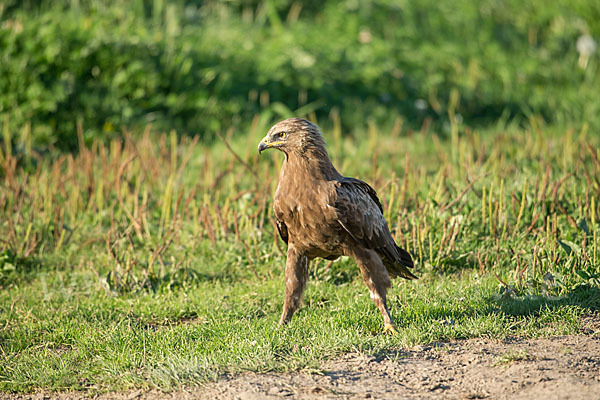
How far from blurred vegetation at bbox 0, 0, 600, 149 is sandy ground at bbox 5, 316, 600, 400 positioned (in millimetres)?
5028

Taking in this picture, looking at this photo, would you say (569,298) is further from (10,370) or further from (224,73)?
(224,73)

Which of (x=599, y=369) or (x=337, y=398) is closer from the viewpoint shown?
(x=337, y=398)

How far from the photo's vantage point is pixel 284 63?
32.4ft

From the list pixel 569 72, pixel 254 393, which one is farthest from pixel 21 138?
pixel 569 72

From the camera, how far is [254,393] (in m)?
3.58

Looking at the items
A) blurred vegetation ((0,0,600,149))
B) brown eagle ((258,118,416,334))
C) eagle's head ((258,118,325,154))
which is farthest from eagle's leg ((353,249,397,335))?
blurred vegetation ((0,0,600,149))

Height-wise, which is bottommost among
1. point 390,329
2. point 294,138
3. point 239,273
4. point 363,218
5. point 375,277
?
point 239,273

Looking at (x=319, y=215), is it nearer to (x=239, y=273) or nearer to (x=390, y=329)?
(x=390, y=329)

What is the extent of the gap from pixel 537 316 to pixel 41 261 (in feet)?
13.5

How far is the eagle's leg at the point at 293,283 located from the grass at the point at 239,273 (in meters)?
0.12

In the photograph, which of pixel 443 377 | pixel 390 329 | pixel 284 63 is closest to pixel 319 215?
pixel 390 329

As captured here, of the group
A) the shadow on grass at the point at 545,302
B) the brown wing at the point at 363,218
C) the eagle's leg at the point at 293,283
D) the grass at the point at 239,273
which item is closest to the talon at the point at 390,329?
the grass at the point at 239,273

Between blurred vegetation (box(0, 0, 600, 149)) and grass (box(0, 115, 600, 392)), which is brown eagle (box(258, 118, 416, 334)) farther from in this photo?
blurred vegetation (box(0, 0, 600, 149))

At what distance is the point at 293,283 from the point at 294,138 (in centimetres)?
98
